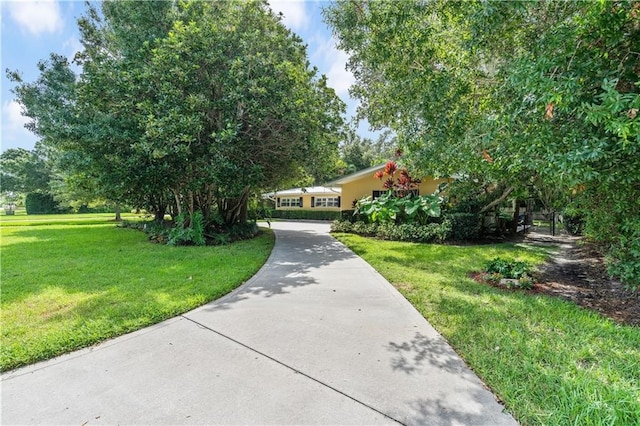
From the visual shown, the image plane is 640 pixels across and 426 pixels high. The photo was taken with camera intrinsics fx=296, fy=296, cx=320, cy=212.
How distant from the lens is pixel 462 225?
37.1 ft

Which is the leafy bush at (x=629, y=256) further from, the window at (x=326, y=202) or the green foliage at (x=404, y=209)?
the window at (x=326, y=202)

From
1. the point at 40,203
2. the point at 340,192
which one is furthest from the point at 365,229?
the point at 40,203

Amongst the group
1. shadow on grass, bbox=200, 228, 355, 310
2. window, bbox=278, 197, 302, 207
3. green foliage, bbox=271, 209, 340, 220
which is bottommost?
shadow on grass, bbox=200, 228, 355, 310

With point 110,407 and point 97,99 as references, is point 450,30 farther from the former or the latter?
point 97,99

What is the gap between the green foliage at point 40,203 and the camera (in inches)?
1447

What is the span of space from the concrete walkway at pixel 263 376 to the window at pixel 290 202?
24.1 m

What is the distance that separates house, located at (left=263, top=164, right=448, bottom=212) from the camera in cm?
1739

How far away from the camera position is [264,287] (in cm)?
565

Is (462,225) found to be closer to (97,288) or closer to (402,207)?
(402,207)

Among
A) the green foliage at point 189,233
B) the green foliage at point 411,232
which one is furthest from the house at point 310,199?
the green foliage at point 189,233

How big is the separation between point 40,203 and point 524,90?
50251 mm

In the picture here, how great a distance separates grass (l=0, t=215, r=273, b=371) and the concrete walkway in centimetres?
37

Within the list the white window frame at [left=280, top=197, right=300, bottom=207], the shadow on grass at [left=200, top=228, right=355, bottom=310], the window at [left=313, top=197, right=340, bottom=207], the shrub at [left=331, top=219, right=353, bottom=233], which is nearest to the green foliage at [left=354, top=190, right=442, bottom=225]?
the shrub at [left=331, top=219, right=353, bottom=233]

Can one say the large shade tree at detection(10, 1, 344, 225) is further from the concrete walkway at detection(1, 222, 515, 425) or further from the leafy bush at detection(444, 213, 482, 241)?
the concrete walkway at detection(1, 222, 515, 425)
